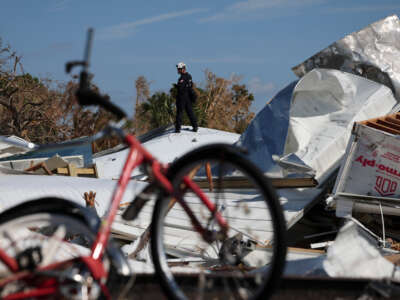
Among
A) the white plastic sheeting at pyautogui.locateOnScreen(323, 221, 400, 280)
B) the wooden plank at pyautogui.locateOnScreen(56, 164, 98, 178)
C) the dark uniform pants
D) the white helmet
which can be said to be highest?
the white helmet

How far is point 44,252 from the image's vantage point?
2.22m

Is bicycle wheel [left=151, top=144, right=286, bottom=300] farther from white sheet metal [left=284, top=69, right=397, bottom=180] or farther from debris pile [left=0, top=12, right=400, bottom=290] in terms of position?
white sheet metal [left=284, top=69, right=397, bottom=180]

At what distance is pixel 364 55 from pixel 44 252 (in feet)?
26.0

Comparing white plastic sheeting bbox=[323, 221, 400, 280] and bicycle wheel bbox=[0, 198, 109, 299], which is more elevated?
bicycle wheel bbox=[0, 198, 109, 299]

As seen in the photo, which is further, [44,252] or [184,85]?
[184,85]

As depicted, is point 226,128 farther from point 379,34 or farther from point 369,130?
point 369,130

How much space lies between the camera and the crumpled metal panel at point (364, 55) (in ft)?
29.3

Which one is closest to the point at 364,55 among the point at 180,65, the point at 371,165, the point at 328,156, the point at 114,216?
the point at 328,156

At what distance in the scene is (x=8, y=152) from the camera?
9.45 meters

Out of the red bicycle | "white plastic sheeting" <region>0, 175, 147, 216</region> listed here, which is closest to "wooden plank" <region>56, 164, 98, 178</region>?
"white plastic sheeting" <region>0, 175, 147, 216</region>

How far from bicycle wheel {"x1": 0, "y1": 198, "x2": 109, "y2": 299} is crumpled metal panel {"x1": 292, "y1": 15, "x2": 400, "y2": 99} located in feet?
24.3

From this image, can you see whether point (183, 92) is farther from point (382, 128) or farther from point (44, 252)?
point (44, 252)

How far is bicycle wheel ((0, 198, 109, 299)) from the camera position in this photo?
7.09ft

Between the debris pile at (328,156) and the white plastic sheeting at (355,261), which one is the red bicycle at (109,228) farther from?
the debris pile at (328,156)
